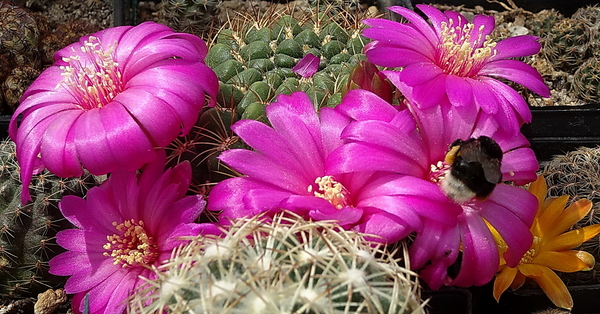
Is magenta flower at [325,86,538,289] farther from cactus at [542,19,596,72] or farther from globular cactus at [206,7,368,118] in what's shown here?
cactus at [542,19,596,72]

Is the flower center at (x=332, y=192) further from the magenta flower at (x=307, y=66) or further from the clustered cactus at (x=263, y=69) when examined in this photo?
the magenta flower at (x=307, y=66)

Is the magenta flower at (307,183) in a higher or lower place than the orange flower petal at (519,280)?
higher

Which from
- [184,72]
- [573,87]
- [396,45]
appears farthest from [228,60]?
[573,87]

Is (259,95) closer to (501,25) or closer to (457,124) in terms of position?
(457,124)

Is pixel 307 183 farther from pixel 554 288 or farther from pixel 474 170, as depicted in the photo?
pixel 554 288

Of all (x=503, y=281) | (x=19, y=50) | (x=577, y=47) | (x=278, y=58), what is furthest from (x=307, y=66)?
(x=577, y=47)

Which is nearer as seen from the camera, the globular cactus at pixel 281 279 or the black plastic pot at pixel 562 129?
the globular cactus at pixel 281 279

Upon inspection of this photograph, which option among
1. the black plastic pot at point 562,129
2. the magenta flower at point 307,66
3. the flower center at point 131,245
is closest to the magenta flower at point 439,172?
the magenta flower at point 307,66
